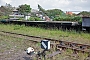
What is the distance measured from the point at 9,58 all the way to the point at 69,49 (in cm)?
242

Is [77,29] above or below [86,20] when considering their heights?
below

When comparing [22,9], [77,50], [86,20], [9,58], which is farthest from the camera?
[22,9]

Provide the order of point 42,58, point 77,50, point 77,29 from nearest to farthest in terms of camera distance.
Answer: point 42,58
point 77,50
point 77,29

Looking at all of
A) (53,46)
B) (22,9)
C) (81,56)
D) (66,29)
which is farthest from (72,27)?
(22,9)

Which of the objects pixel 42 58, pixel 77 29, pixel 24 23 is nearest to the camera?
pixel 42 58

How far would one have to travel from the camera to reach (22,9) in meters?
62.6

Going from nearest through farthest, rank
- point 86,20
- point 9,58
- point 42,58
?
point 42,58 → point 9,58 → point 86,20

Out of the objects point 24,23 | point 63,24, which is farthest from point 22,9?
point 63,24

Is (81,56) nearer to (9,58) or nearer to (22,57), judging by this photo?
(22,57)

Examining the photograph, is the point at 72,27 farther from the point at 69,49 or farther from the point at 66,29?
the point at 69,49

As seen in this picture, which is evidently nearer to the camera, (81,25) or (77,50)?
(77,50)

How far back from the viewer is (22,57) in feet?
17.9

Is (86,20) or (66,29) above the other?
(86,20)

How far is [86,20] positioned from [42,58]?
6773 mm
